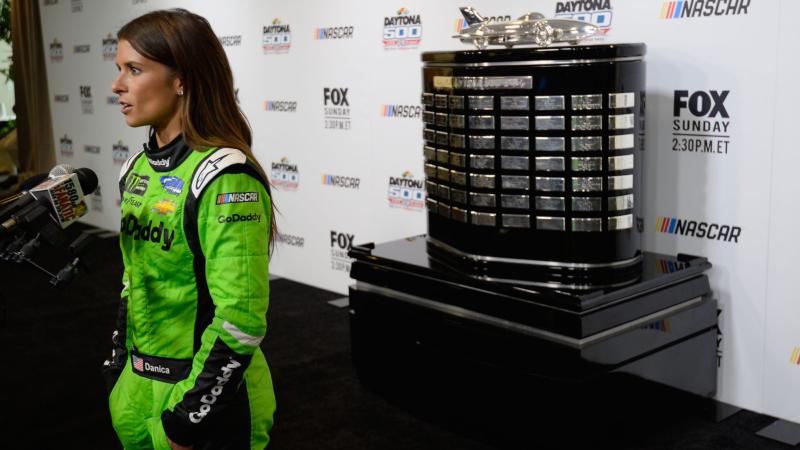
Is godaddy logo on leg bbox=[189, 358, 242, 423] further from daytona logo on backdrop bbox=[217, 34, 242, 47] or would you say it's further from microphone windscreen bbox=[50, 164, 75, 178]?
daytona logo on backdrop bbox=[217, 34, 242, 47]

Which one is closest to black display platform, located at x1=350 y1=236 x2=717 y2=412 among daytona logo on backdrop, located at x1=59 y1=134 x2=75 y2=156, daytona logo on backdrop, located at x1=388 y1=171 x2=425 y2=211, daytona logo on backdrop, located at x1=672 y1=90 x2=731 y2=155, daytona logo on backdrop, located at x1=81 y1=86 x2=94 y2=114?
daytona logo on backdrop, located at x1=672 y1=90 x2=731 y2=155

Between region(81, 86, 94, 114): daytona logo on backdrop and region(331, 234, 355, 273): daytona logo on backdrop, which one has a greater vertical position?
A: region(81, 86, 94, 114): daytona logo on backdrop

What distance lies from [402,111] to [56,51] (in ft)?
14.8

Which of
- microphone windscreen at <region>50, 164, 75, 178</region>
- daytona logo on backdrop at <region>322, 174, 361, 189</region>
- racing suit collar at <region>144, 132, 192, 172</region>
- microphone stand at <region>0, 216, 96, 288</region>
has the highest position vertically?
racing suit collar at <region>144, 132, 192, 172</region>

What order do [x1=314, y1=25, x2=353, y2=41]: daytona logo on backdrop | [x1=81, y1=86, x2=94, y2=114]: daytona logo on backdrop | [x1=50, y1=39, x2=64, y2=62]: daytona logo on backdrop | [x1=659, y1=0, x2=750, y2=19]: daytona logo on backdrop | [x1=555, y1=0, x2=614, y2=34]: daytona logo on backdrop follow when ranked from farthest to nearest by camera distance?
[x1=50, y1=39, x2=64, y2=62]: daytona logo on backdrop → [x1=81, y1=86, x2=94, y2=114]: daytona logo on backdrop → [x1=314, y1=25, x2=353, y2=41]: daytona logo on backdrop → [x1=555, y1=0, x2=614, y2=34]: daytona logo on backdrop → [x1=659, y1=0, x2=750, y2=19]: daytona logo on backdrop

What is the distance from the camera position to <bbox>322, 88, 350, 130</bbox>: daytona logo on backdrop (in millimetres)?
4551

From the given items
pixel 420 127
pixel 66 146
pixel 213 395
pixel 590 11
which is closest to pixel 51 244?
pixel 213 395

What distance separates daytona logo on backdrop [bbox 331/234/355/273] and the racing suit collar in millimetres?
3154

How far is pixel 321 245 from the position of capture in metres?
4.89

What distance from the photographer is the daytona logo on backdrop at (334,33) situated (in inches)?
176

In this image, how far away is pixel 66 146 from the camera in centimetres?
757

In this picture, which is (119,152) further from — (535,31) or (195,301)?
(195,301)

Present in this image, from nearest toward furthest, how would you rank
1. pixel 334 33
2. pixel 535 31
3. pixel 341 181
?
pixel 535 31, pixel 334 33, pixel 341 181

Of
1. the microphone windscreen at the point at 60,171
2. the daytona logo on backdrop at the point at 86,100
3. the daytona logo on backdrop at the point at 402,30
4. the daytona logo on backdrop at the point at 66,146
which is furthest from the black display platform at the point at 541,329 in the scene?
the daytona logo on backdrop at the point at 66,146
